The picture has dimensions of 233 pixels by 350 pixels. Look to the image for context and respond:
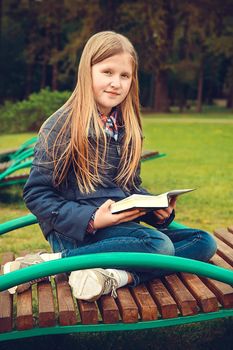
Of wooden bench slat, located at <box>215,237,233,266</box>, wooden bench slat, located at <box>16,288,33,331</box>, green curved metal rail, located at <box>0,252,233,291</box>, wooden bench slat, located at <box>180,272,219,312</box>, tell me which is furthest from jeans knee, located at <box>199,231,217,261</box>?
wooden bench slat, located at <box>16,288,33,331</box>

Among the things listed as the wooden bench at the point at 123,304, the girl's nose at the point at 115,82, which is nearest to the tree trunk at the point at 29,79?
the girl's nose at the point at 115,82

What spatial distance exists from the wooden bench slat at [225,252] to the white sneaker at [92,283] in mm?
836

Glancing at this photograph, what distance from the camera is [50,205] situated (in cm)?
319

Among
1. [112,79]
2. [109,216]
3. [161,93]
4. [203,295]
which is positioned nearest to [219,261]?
[203,295]

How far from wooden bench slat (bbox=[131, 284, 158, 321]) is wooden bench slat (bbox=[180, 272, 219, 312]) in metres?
0.21

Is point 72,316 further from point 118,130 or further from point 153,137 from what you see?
point 153,137

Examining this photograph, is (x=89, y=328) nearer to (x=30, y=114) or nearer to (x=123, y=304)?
(x=123, y=304)

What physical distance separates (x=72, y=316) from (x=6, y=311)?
29 centimetres

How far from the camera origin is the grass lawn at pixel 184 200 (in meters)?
3.47

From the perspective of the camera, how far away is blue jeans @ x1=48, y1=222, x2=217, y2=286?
10.5 feet

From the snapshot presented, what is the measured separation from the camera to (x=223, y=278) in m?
2.88

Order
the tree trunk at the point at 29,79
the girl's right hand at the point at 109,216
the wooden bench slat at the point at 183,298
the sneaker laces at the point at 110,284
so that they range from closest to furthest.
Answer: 1. the wooden bench slat at the point at 183,298
2. the sneaker laces at the point at 110,284
3. the girl's right hand at the point at 109,216
4. the tree trunk at the point at 29,79

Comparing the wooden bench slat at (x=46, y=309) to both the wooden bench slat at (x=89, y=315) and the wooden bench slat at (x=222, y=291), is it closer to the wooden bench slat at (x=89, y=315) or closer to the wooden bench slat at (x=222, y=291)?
the wooden bench slat at (x=89, y=315)

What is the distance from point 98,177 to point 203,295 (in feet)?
2.83
